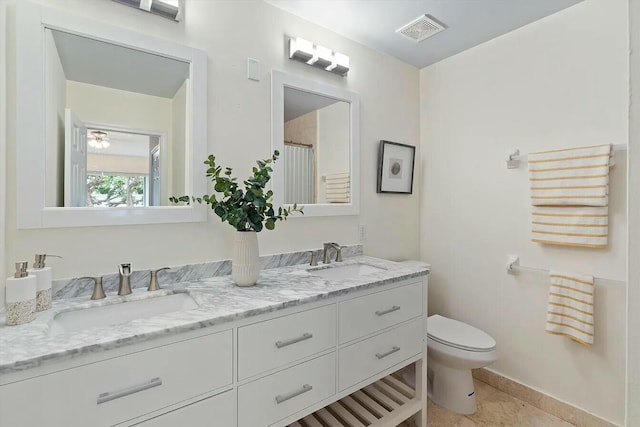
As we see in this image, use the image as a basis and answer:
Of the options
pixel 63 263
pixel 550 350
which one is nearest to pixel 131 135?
pixel 63 263

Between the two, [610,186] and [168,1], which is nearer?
[168,1]

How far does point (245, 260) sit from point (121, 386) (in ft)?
2.04

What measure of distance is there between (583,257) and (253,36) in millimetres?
2223

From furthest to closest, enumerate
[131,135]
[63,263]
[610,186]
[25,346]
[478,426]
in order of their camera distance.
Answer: [478,426] → [610,186] → [131,135] → [63,263] → [25,346]

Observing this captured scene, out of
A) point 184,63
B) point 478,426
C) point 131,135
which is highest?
point 184,63

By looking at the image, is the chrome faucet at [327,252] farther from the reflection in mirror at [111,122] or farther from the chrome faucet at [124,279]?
the chrome faucet at [124,279]

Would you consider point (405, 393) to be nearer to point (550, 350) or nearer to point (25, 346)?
point (550, 350)

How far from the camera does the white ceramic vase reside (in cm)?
136

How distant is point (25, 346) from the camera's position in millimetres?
792

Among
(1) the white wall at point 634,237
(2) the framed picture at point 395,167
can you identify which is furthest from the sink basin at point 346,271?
(1) the white wall at point 634,237

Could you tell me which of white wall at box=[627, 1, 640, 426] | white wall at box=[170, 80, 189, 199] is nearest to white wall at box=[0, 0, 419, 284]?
white wall at box=[170, 80, 189, 199]

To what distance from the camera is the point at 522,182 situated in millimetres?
1963

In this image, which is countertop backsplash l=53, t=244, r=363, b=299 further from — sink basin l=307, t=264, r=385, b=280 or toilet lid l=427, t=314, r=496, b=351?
toilet lid l=427, t=314, r=496, b=351

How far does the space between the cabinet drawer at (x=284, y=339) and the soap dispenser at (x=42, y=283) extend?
27.0 inches
